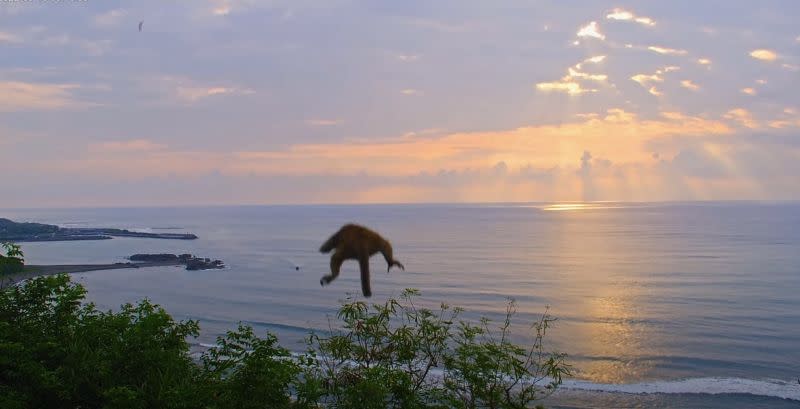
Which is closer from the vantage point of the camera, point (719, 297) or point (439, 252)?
point (719, 297)

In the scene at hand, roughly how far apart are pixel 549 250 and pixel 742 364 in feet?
193

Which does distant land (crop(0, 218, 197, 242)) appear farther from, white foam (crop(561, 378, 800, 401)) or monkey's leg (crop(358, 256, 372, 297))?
monkey's leg (crop(358, 256, 372, 297))

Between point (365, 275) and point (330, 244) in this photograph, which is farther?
point (330, 244)

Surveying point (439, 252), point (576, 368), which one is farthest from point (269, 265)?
point (576, 368)

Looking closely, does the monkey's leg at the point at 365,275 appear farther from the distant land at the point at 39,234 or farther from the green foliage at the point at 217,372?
the distant land at the point at 39,234

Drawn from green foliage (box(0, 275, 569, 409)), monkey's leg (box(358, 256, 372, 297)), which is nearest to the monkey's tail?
monkey's leg (box(358, 256, 372, 297))

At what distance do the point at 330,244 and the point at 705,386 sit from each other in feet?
97.9

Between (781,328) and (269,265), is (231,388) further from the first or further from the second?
(269,265)

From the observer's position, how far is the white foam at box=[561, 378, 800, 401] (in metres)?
26.0

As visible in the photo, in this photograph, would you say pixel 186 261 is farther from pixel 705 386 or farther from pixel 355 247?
pixel 355 247

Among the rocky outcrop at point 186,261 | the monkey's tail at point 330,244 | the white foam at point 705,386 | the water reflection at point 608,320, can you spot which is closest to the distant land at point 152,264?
the rocky outcrop at point 186,261

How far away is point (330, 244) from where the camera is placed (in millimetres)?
2221

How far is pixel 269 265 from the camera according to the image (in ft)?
214

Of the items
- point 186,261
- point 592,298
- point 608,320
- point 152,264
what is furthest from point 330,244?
point 152,264
